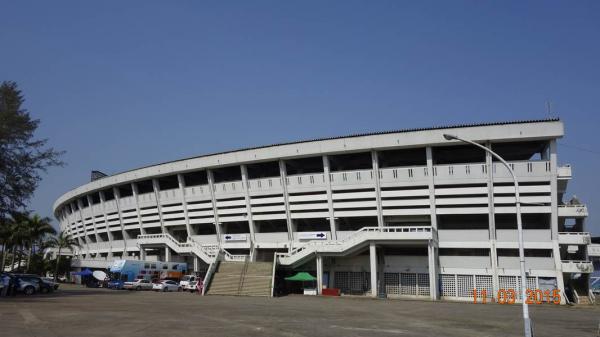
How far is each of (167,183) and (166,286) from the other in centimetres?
2014

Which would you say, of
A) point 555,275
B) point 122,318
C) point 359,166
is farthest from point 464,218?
point 122,318

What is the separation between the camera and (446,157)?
53.6m

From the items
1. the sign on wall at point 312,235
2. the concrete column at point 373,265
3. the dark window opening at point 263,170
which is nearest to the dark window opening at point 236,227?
the dark window opening at point 263,170

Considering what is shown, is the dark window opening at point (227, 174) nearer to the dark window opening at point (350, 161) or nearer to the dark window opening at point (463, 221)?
the dark window opening at point (350, 161)

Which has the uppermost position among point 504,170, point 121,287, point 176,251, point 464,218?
point 504,170

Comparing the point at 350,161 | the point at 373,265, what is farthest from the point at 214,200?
the point at 373,265

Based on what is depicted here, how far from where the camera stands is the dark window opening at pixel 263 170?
6006 cm

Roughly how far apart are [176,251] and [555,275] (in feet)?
135

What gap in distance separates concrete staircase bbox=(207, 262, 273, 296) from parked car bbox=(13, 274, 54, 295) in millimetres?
14693

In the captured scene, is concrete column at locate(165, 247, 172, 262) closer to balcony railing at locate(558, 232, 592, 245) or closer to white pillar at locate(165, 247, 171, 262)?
white pillar at locate(165, 247, 171, 262)

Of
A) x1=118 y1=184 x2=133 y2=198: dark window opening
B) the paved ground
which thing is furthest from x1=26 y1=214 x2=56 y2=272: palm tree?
the paved ground

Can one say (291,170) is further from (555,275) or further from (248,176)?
(555,275)

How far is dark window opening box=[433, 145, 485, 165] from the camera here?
50469 mm

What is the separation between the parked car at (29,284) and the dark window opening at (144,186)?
2929 cm
